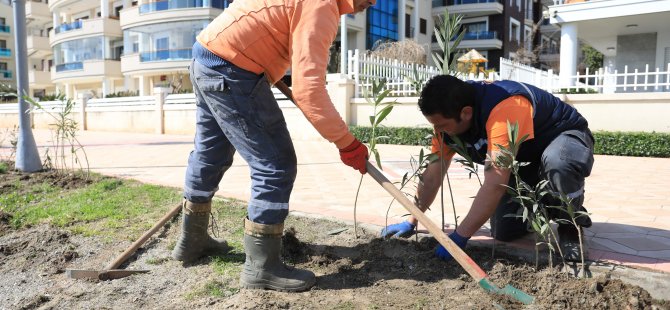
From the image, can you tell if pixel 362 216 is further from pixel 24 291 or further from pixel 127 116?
pixel 127 116

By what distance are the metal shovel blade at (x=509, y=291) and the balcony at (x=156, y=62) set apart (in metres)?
28.6

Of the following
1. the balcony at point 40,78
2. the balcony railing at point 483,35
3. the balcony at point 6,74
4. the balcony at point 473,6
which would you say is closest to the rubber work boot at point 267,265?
the balcony at point 473,6

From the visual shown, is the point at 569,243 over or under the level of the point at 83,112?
under

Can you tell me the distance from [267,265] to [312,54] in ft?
3.41

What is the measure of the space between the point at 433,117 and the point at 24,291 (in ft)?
8.00

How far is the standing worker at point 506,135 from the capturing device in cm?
244

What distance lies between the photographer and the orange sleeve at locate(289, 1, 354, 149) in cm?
210

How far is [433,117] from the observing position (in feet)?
8.29

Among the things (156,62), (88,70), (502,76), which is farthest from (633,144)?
(88,70)

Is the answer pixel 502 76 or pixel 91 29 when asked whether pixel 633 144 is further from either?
A: pixel 91 29

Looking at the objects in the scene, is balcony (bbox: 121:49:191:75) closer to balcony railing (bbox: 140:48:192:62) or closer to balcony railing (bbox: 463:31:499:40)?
balcony railing (bbox: 140:48:192:62)

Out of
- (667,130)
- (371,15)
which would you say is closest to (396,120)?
(667,130)

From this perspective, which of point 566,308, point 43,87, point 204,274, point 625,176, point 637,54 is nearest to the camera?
point 566,308

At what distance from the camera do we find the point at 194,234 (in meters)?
2.84
